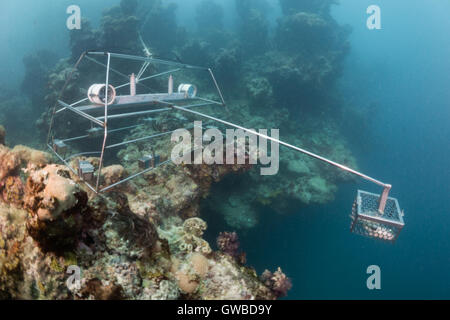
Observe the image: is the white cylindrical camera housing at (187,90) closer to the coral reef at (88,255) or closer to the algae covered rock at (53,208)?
the coral reef at (88,255)

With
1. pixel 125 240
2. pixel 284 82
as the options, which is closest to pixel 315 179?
pixel 284 82

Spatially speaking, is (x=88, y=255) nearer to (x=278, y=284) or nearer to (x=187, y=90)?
(x=278, y=284)

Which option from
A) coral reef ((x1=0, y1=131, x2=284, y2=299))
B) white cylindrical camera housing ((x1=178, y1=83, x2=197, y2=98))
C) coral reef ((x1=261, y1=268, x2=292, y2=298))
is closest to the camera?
coral reef ((x1=0, y1=131, x2=284, y2=299))

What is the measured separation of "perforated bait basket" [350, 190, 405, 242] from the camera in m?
3.62

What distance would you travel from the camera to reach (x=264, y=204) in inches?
523

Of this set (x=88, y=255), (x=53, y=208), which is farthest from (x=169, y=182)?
(x=53, y=208)

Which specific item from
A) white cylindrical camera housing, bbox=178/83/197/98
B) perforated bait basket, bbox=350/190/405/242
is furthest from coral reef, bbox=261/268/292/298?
white cylindrical camera housing, bbox=178/83/197/98

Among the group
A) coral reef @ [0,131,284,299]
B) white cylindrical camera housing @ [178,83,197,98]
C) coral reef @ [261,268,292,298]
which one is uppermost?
white cylindrical camera housing @ [178,83,197,98]

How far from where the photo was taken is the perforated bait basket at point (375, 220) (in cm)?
362

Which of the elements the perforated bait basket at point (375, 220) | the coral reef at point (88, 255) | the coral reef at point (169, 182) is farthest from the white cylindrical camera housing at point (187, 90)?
→ the perforated bait basket at point (375, 220)

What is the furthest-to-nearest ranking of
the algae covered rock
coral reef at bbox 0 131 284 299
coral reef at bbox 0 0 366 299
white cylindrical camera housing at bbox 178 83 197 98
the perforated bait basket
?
1. white cylindrical camera housing at bbox 178 83 197 98
2. the perforated bait basket
3. coral reef at bbox 0 0 366 299
4. coral reef at bbox 0 131 284 299
5. the algae covered rock

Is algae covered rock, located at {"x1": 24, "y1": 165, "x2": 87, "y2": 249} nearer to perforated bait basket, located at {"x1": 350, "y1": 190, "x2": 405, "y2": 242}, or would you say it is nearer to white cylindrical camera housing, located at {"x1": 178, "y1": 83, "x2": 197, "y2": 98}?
white cylindrical camera housing, located at {"x1": 178, "y1": 83, "x2": 197, "y2": 98}
